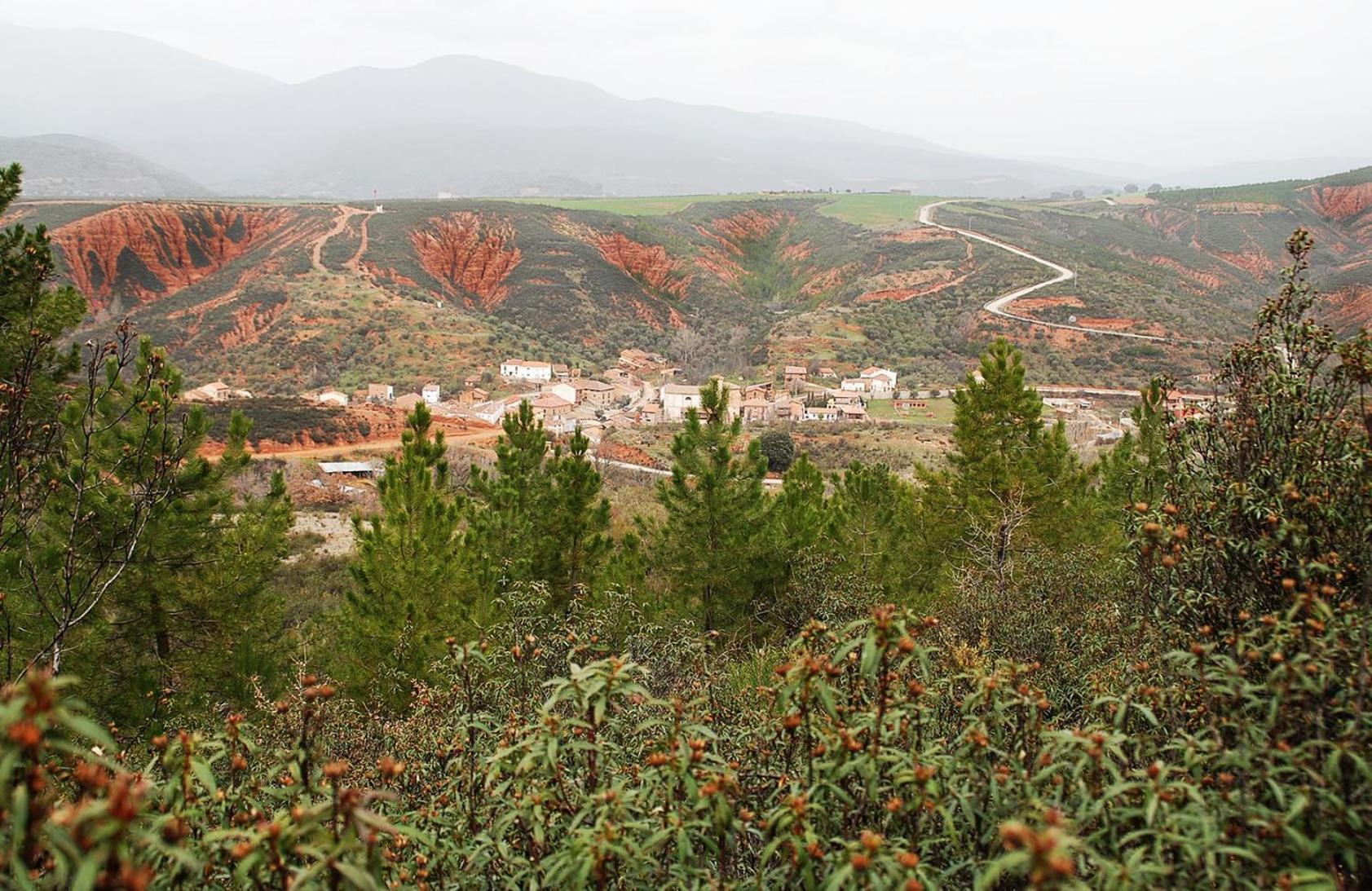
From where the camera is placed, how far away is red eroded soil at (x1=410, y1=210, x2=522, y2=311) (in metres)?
70.6

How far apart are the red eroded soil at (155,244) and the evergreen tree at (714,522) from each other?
2760 inches

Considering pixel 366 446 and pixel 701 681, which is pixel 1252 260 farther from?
pixel 701 681

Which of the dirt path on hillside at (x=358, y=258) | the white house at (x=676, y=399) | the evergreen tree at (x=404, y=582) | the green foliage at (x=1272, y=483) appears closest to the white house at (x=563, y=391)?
the white house at (x=676, y=399)

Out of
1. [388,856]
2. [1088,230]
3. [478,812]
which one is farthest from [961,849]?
[1088,230]

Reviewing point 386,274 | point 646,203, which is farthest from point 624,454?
point 646,203

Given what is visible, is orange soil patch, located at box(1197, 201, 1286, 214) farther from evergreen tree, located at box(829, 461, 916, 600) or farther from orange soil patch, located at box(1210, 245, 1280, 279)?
evergreen tree, located at box(829, 461, 916, 600)

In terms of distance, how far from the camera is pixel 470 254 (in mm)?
74000

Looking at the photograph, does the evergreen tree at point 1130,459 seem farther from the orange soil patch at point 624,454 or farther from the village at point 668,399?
the village at point 668,399

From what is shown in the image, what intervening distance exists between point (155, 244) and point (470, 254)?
29880 mm

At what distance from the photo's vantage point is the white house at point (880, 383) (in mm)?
48562

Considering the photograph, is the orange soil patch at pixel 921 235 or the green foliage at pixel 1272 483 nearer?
the green foliage at pixel 1272 483

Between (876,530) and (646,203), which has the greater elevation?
(646,203)

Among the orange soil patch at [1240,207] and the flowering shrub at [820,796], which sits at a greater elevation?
the orange soil patch at [1240,207]

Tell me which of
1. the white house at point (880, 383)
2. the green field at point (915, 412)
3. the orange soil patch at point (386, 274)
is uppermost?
the orange soil patch at point (386, 274)
